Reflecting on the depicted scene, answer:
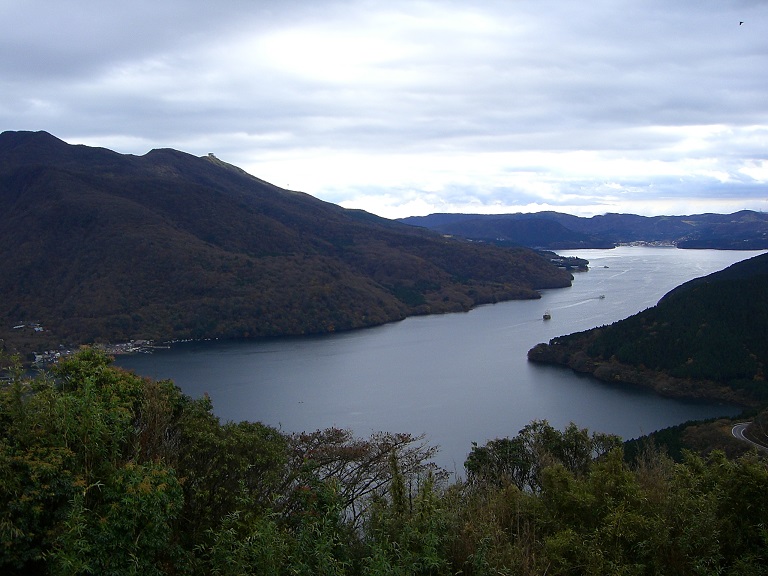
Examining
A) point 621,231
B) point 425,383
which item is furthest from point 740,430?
point 621,231

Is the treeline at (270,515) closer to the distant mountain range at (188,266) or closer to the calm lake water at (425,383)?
the calm lake water at (425,383)

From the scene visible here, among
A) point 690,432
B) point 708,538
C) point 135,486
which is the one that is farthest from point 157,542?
point 690,432

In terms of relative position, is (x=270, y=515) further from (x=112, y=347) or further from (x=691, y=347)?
(x=112, y=347)

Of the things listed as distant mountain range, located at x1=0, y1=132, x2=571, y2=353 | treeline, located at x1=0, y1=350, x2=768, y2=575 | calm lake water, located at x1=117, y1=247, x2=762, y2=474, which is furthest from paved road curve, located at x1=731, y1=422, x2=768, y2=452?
distant mountain range, located at x1=0, y1=132, x2=571, y2=353

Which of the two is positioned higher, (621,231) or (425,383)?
(621,231)

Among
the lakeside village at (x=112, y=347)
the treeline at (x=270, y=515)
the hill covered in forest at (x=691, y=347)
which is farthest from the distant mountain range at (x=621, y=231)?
the treeline at (x=270, y=515)

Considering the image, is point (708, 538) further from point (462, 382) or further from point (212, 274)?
point (212, 274)
